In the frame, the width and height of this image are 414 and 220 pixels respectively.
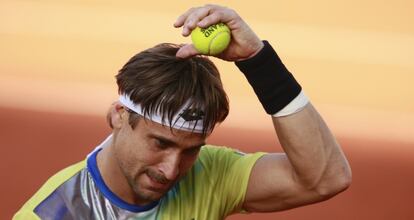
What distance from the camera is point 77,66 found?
10266 millimetres

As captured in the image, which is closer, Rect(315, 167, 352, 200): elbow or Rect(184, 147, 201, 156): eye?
Rect(184, 147, 201, 156): eye

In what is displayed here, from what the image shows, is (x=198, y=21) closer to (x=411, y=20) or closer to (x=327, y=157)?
(x=327, y=157)

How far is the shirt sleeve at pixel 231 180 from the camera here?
171 inches

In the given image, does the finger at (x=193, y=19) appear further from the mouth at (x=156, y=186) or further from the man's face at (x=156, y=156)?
the mouth at (x=156, y=186)

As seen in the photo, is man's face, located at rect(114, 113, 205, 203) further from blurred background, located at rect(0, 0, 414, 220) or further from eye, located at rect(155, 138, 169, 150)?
blurred background, located at rect(0, 0, 414, 220)

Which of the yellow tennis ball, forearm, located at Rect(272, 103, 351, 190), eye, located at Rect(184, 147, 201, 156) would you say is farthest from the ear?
forearm, located at Rect(272, 103, 351, 190)

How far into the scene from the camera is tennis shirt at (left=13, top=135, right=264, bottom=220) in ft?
13.6

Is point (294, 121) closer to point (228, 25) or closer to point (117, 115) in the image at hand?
point (228, 25)

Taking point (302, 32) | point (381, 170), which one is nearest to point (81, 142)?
point (381, 170)

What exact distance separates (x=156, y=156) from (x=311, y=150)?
2.10ft

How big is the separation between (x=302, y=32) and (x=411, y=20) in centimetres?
131

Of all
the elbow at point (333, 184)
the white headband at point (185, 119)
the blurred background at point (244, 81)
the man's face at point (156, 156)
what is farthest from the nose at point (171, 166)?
the blurred background at point (244, 81)

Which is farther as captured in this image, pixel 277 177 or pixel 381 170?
pixel 381 170

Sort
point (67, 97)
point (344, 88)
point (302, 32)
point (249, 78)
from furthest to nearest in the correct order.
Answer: point (302, 32), point (344, 88), point (67, 97), point (249, 78)
